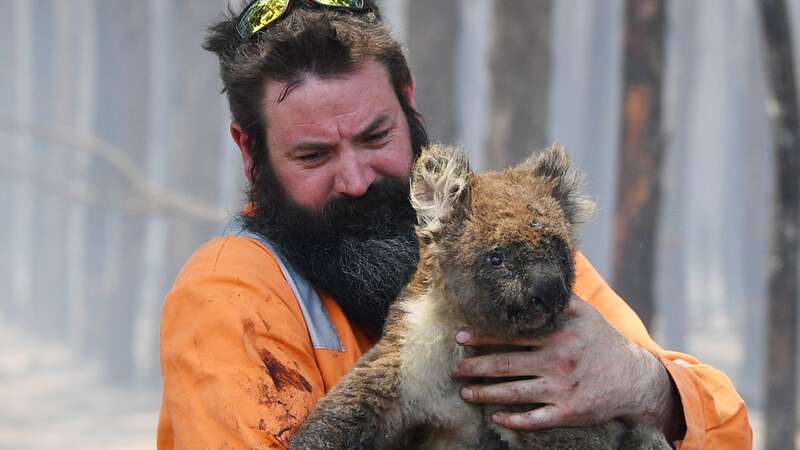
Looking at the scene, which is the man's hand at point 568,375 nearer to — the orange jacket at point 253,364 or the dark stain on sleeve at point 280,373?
the orange jacket at point 253,364

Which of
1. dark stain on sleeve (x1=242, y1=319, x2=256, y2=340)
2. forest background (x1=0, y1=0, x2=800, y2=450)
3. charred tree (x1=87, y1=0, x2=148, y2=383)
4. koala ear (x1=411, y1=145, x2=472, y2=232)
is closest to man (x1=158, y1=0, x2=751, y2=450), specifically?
dark stain on sleeve (x1=242, y1=319, x2=256, y2=340)

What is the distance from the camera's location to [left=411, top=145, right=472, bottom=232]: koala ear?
2.95 m

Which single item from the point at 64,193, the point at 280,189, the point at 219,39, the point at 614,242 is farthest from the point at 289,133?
the point at 64,193

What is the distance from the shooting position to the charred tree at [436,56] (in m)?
12.5

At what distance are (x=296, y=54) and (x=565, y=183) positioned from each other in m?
0.87

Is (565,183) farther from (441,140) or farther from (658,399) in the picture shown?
(441,140)

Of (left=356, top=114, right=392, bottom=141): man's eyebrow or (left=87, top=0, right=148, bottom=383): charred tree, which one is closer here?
(left=356, top=114, right=392, bottom=141): man's eyebrow

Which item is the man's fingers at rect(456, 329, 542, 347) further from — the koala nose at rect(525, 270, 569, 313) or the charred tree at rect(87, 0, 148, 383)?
the charred tree at rect(87, 0, 148, 383)

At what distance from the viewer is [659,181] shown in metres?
9.37

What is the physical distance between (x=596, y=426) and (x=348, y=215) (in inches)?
37.9

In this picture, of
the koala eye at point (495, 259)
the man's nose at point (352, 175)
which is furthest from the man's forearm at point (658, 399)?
the man's nose at point (352, 175)

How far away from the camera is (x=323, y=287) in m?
3.21

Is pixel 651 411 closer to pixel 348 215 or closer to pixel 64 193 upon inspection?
pixel 348 215

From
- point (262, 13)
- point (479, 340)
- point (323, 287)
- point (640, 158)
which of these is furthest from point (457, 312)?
point (640, 158)
